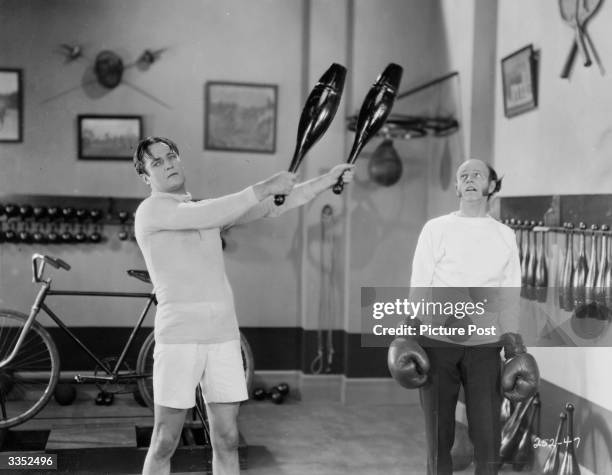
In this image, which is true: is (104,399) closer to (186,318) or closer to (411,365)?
(186,318)

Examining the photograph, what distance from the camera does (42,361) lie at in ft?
16.9

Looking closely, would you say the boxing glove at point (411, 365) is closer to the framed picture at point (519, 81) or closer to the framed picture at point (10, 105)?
the framed picture at point (519, 81)

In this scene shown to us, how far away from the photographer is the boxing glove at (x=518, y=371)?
2.99 m

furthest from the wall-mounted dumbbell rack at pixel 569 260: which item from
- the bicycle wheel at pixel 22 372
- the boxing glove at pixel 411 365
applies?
the bicycle wheel at pixel 22 372

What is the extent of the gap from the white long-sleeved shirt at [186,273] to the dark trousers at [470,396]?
2.52ft

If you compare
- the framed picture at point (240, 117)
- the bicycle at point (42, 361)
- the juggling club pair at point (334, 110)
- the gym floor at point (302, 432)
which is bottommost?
the gym floor at point (302, 432)

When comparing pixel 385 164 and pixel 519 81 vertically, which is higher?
pixel 519 81

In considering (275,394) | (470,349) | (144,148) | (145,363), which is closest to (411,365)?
(470,349)

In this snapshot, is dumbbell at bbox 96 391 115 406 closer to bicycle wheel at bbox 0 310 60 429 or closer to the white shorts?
bicycle wheel at bbox 0 310 60 429

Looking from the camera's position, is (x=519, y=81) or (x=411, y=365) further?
(x=519, y=81)

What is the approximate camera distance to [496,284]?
9.86 ft

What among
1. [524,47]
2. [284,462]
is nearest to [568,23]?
[524,47]

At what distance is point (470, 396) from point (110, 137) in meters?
3.18

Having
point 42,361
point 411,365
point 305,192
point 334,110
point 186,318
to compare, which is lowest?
point 42,361
